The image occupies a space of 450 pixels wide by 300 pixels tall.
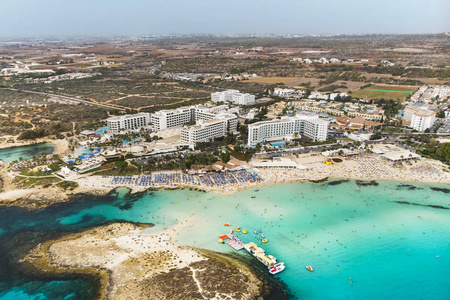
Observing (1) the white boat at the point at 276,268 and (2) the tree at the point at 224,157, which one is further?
(2) the tree at the point at 224,157

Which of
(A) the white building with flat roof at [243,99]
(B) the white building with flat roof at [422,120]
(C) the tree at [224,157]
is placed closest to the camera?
(C) the tree at [224,157]

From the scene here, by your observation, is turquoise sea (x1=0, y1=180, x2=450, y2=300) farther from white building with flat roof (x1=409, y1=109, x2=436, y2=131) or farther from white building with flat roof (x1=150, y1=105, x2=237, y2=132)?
white building with flat roof (x1=409, y1=109, x2=436, y2=131)

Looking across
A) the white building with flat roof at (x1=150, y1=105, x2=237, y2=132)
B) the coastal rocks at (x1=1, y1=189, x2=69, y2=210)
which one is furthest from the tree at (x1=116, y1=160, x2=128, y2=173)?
the white building with flat roof at (x1=150, y1=105, x2=237, y2=132)

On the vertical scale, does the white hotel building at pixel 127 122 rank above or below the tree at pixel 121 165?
above

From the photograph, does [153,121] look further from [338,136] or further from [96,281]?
[96,281]

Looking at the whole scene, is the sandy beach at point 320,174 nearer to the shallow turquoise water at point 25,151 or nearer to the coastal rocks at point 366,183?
the coastal rocks at point 366,183

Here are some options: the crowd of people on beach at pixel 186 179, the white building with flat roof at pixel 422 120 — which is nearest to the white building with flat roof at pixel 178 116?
the crowd of people on beach at pixel 186 179

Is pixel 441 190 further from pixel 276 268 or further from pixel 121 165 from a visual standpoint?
pixel 121 165
